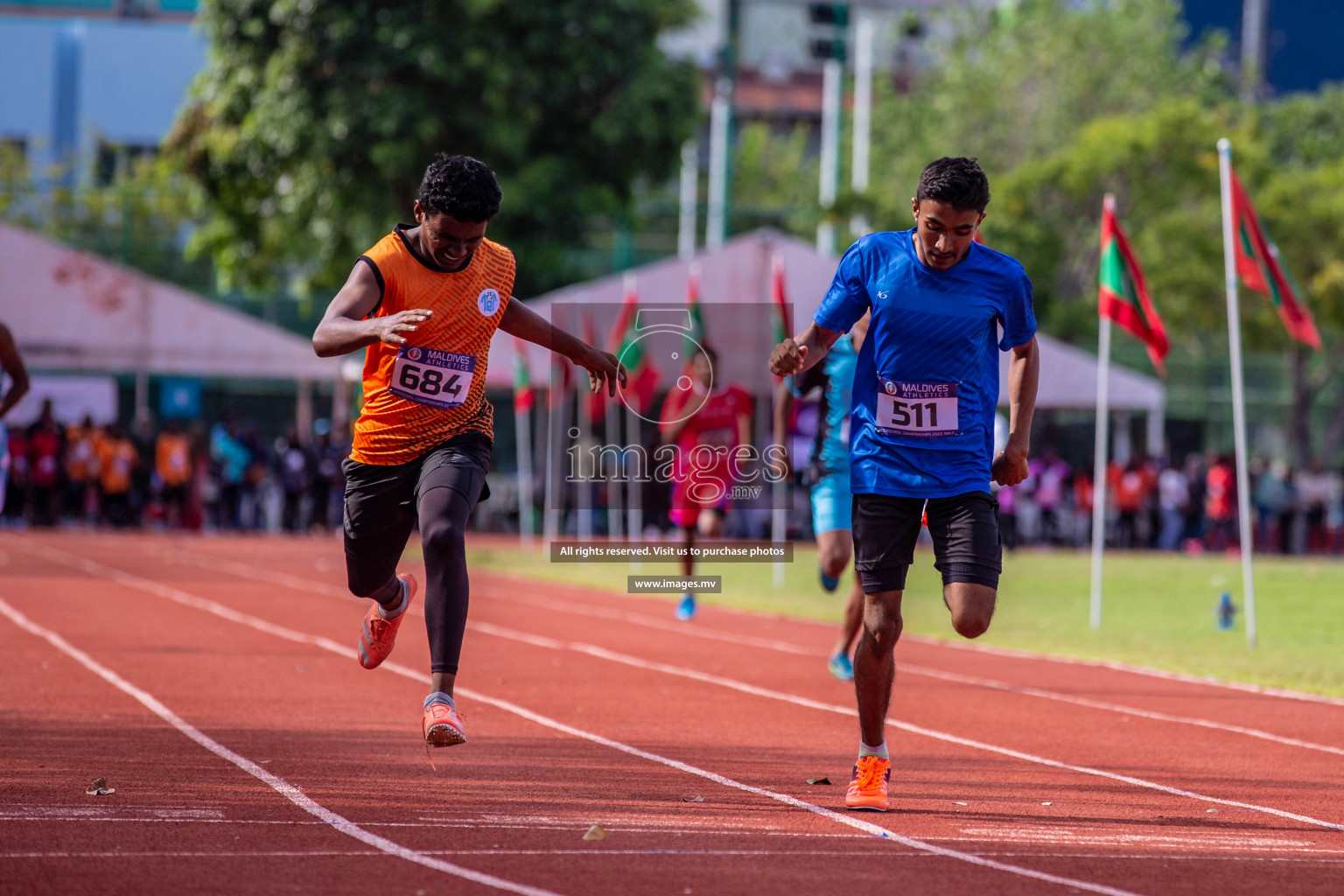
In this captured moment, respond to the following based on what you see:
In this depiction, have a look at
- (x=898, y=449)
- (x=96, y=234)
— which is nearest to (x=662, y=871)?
(x=898, y=449)

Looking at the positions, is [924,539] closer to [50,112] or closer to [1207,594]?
[1207,594]

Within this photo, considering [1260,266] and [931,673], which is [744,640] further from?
Answer: [1260,266]

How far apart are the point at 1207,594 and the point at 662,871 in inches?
642

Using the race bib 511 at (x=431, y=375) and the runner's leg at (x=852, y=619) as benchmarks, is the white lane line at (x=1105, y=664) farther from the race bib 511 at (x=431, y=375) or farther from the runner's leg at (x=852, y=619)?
the race bib 511 at (x=431, y=375)

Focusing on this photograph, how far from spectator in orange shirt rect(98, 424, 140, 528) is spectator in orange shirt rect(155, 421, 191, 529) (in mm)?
491

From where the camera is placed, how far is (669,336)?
83.8 ft

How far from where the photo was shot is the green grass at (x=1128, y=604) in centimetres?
1314

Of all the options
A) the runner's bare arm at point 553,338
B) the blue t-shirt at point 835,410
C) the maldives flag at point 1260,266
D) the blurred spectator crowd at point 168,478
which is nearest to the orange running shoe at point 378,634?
the runner's bare arm at point 553,338

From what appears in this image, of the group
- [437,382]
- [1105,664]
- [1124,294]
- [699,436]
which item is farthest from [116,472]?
[437,382]

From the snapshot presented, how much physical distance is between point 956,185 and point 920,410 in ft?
2.59

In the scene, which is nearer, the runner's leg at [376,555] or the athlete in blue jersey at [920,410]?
the athlete in blue jersey at [920,410]

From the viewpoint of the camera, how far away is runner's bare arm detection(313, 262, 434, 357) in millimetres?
5809

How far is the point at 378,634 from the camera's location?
7.54 meters

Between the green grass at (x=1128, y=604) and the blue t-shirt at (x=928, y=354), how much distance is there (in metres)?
5.52
